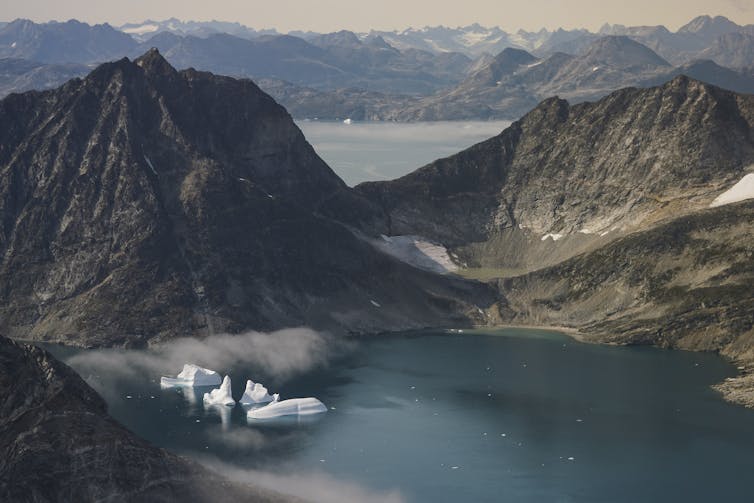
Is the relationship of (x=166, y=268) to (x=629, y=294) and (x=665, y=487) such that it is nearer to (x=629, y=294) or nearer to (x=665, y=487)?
(x=629, y=294)

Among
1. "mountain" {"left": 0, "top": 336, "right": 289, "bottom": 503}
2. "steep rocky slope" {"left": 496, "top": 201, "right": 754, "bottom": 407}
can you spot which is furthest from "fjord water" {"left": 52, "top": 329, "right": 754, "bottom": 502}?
"mountain" {"left": 0, "top": 336, "right": 289, "bottom": 503}

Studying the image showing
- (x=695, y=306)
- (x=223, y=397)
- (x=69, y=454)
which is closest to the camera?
(x=69, y=454)

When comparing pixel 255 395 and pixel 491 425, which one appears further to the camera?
pixel 255 395

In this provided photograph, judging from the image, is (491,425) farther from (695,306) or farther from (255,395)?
(695,306)

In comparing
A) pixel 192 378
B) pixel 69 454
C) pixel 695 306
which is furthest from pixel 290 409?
pixel 695 306

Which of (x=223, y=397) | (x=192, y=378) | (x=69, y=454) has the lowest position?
(x=192, y=378)

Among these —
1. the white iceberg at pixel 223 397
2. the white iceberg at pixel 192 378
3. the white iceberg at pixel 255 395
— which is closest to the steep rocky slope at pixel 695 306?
the white iceberg at pixel 255 395

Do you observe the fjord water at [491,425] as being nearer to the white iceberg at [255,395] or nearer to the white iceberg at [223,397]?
the white iceberg at [223,397]

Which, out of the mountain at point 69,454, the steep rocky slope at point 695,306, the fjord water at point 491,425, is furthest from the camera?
the steep rocky slope at point 695,306
